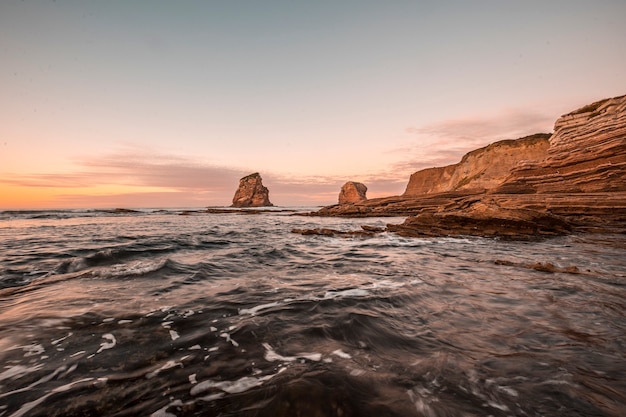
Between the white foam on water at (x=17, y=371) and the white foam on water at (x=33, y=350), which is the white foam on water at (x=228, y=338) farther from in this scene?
the white foam on water at (x=33, y=350)

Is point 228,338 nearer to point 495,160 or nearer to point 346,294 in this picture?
point 346,294

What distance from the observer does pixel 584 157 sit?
20859mm

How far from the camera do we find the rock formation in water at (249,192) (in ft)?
454

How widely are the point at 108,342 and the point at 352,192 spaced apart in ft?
426

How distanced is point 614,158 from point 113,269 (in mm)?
31205

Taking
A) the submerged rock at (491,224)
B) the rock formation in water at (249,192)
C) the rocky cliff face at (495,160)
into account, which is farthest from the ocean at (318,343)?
the rock formation in water at (249,192)

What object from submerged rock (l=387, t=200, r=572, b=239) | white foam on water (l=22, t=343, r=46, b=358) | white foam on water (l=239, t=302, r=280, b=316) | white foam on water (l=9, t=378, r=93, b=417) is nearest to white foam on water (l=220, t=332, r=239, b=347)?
white foam on water (l=239, t=302, r=280, b=316)

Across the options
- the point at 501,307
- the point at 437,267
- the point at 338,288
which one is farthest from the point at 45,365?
the point at 437,267

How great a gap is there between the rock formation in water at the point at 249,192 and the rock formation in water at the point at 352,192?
4429 cm

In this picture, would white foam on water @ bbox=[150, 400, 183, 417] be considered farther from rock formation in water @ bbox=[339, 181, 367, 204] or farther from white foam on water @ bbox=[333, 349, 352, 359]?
rock formation in water @ bbox=[339, 181, 367, 204]

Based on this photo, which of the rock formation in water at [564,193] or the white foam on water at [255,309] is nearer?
the white foam on water at [255,309]

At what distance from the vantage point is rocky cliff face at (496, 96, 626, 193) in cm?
1908

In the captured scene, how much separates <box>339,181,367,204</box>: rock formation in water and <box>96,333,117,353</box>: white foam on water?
126 meters

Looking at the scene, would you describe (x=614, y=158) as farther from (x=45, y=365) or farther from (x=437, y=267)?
(x=45, y=365)
